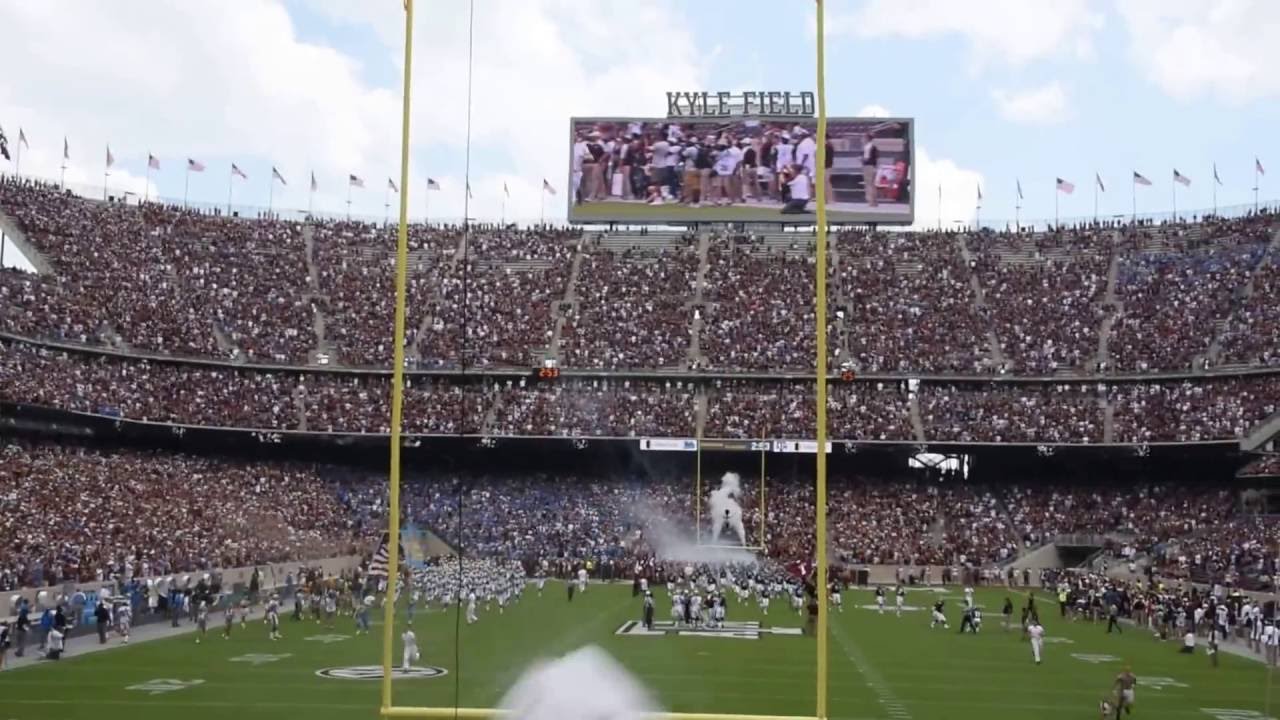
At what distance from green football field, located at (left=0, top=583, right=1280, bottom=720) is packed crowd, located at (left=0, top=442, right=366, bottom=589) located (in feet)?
12.5

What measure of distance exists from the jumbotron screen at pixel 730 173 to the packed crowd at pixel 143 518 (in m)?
14.7

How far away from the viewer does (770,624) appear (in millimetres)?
22406

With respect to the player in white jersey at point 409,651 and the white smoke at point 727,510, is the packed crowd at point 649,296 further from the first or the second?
the player in white jersey at point 409,651

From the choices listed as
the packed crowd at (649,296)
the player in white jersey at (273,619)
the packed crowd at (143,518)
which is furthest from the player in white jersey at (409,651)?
the packed crowd at (649,296)

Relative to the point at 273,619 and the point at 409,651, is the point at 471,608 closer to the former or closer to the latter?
Answer: the point at 273,619

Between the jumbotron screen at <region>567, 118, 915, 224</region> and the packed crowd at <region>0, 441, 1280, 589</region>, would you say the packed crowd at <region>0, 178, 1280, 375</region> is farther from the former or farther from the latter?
the packed crowd at <region>0, 441, 1280, 589</region>

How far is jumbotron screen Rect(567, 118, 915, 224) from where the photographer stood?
41531 millimetres

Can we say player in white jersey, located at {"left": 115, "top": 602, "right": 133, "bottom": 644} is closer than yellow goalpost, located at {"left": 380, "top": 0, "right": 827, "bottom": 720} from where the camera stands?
No

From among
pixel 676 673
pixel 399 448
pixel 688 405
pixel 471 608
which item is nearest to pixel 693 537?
pixel 688 405

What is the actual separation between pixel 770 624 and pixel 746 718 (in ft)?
50.4

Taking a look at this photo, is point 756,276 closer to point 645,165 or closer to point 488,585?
point 645,165

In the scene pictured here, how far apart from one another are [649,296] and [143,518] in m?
16.4

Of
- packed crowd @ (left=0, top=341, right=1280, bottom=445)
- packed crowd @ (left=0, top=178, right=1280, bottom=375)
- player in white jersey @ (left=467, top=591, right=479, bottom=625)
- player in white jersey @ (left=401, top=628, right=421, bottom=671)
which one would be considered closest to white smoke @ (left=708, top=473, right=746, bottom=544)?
packed crowd @ (left=0, top=341, right=1280, bottom=445)

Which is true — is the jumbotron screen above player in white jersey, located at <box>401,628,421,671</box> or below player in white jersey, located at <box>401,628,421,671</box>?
above
